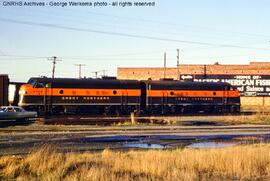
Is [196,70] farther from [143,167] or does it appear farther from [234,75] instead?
[143,167]

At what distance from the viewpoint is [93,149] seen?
16703 millimetres

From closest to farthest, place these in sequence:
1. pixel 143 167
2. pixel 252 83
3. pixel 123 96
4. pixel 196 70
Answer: pixel 143 167 → pixel 123 96 → pixel 252 83 → pixel 196 70

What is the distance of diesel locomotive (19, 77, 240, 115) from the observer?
36375mm

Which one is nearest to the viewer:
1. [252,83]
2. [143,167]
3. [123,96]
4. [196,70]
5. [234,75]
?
[143,167]

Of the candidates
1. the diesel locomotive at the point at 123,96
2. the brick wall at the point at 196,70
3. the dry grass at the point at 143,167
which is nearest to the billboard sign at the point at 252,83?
the brick wall at the point at 196,70

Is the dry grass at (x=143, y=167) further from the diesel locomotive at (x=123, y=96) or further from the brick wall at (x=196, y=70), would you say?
the brick wall at (x=196, y=70)

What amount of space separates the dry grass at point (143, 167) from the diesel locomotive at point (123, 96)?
2331cm

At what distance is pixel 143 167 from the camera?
449 inches

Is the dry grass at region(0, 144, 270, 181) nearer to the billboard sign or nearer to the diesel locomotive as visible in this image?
the diesel locomotive

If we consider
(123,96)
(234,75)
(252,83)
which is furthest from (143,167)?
(234,75)

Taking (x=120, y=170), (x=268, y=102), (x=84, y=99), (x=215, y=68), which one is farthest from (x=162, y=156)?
(x=215, y=68)

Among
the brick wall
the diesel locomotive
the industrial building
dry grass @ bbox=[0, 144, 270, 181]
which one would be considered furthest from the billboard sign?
dry grass @ bbox=[0, 144, 270, 181]

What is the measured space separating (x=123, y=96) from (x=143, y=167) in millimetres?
28011

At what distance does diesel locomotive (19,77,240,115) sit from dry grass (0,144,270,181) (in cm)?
2331
